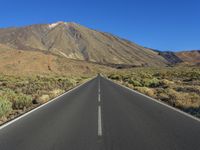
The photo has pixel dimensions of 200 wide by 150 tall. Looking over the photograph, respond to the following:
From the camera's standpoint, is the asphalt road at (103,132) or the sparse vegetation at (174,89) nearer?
the asphalt road at (103,132)

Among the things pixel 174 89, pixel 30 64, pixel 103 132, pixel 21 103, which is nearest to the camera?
pixel 103 132

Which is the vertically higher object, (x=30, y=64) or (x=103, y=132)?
(x=30, y=64)

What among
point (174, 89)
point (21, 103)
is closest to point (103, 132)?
point (21, 103)

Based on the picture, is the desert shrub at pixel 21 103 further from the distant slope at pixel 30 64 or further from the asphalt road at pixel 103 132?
the distant slope at pixel 30 64

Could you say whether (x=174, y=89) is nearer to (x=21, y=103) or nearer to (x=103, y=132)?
(x=21, y=103)

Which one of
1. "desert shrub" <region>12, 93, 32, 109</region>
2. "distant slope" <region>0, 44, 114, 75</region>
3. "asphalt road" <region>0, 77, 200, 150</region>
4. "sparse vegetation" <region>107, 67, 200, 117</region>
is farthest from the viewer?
"distant slope" <region>0, 44, 114, 75</region>

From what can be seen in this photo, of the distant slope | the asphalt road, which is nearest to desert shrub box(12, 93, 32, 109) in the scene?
the asphalt road

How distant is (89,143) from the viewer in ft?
26.7

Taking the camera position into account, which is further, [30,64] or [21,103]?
[30,64]

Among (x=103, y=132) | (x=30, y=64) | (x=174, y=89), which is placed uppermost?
(x=30, y=64)

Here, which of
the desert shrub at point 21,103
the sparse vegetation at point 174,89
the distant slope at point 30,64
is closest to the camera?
the sparse vegetation at point 174,89

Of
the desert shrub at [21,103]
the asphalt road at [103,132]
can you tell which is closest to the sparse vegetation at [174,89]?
the asphalt road at [103,132]

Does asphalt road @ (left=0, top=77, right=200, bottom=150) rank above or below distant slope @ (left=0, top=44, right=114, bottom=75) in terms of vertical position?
below

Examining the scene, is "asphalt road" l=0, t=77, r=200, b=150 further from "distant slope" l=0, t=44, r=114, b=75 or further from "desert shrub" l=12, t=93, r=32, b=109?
"distant slope" l=0, t=44, r=114, b=75
